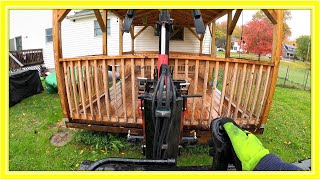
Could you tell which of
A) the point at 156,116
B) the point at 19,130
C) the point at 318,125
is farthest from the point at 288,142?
the point at 19,130

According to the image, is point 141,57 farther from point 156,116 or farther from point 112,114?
point 156,116

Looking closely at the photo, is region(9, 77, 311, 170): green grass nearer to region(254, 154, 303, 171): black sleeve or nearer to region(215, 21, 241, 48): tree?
region(254, 154, 303, 171): black sleeve

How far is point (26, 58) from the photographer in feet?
43.6

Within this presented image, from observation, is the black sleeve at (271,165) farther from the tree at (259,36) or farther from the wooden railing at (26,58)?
the tree at (259,36)

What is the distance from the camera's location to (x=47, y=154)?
13.6 feet

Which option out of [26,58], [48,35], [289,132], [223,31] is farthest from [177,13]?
[223,31]

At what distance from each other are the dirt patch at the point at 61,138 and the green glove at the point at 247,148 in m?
3.97

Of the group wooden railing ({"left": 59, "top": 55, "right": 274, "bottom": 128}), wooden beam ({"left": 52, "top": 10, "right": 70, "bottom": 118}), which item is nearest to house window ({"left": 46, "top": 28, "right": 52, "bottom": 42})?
wooden railing ({"left": 59, "top": 55, "right": 274, "bottom": 128})

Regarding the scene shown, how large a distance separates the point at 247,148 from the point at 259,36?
76.9ft

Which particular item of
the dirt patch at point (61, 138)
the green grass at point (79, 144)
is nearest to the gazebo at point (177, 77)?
the green grass at point (79, 144)

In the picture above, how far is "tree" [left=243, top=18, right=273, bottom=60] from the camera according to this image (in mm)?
21492

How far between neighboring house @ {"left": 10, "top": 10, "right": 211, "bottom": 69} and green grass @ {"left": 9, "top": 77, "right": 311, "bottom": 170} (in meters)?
6.38

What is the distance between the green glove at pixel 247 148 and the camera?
1388 millimetres

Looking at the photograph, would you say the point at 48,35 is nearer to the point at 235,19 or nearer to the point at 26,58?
the point at 26,58
